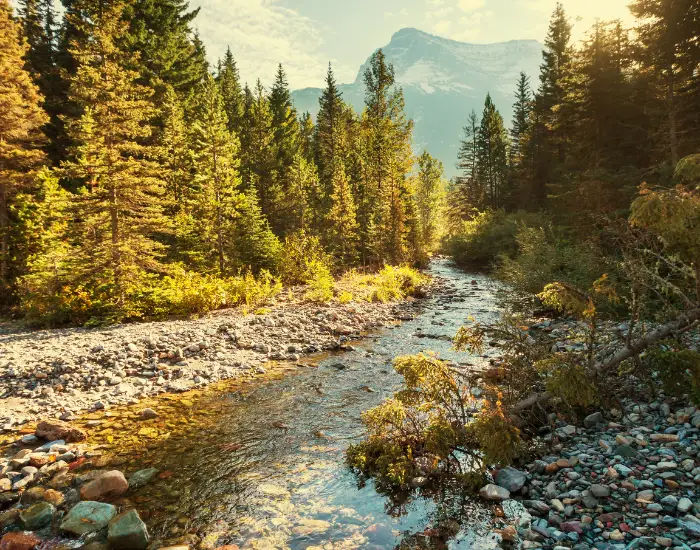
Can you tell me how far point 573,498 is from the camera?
4.41 meters

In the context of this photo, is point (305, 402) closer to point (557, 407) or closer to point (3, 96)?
point (557, 407)

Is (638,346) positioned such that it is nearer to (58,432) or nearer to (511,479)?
(511,479)

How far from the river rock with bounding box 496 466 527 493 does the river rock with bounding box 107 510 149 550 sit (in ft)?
14.2

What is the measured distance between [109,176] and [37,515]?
12.8 meters

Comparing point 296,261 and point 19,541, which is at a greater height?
point 296,261

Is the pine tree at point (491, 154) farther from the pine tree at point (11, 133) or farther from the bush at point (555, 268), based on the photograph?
the pine tree at point (11, 133)

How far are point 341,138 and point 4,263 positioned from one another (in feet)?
99.2

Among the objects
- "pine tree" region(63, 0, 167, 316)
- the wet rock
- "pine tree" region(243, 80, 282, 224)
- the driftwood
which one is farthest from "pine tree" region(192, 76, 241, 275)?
the driftwood

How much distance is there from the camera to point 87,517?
185 inches

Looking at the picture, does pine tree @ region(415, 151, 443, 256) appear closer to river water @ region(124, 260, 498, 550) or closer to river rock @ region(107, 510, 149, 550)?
river water @ region(124, 260, 498, 550)

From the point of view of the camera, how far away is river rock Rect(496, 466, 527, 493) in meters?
4.88

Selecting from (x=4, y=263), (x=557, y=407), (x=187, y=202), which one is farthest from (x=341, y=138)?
(x=557, y=407)

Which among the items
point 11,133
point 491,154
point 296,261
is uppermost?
point 491,154

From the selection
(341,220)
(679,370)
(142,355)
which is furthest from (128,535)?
(341,220)
